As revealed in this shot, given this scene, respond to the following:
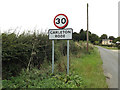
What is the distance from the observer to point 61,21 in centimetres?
676

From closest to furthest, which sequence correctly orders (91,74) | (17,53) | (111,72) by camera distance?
(17,53) → (91,74) → (111,72)

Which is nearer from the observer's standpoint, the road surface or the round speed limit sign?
the road surface

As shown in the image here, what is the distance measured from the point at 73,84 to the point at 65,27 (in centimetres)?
297

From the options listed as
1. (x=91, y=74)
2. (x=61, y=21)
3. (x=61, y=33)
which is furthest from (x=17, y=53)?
(x=91, y=74)

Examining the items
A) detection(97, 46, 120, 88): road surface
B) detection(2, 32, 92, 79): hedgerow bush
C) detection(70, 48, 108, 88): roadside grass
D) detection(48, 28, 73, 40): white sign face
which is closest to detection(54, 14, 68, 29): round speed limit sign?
detection(48, 28, 73, 40): white sign face

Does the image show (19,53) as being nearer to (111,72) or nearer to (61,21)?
(61,21)

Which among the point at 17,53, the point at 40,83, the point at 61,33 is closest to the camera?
the point at 40,83

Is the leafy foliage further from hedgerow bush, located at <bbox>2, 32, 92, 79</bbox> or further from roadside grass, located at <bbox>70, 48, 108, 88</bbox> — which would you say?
hedgerow bush, located at <bbox>2, 32, 92, 79</bbox>

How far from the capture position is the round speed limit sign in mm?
6688

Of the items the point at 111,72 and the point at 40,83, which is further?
the point at 111,72

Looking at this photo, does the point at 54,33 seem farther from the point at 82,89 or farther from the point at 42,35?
the point at 82,89

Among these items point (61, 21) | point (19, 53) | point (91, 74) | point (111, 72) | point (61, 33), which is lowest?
point (111, 72)

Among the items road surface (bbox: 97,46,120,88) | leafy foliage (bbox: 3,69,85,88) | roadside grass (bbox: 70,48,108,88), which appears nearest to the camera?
leafy foliage (bbox: 3,69,85,88)

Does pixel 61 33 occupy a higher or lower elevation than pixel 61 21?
lower
